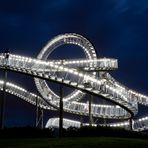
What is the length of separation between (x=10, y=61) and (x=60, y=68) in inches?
284

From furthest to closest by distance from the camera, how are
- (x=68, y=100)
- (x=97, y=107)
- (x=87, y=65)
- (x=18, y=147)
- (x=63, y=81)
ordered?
(x=97, y=107) → (x=68, y=100) → (x=87, y=65) → (x=63, y=81) → (x=18, y=147)

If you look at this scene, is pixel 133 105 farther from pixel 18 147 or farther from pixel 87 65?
pixel 18 147

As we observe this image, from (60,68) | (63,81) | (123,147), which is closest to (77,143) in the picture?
(123,147)

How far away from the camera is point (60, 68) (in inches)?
2327

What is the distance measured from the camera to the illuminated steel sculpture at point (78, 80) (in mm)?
56188

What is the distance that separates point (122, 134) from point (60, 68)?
870 inches

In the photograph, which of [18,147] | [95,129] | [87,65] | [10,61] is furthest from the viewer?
[87,65]

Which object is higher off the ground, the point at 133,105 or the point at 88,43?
the point at 88,43

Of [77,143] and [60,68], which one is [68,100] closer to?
[60,68]


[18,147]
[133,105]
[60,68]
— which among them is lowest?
[18,147]

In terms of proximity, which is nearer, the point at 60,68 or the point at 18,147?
the point at 18,147

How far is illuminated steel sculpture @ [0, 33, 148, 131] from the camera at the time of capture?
184 feet

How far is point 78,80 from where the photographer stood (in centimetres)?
5950

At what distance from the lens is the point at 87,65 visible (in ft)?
217
